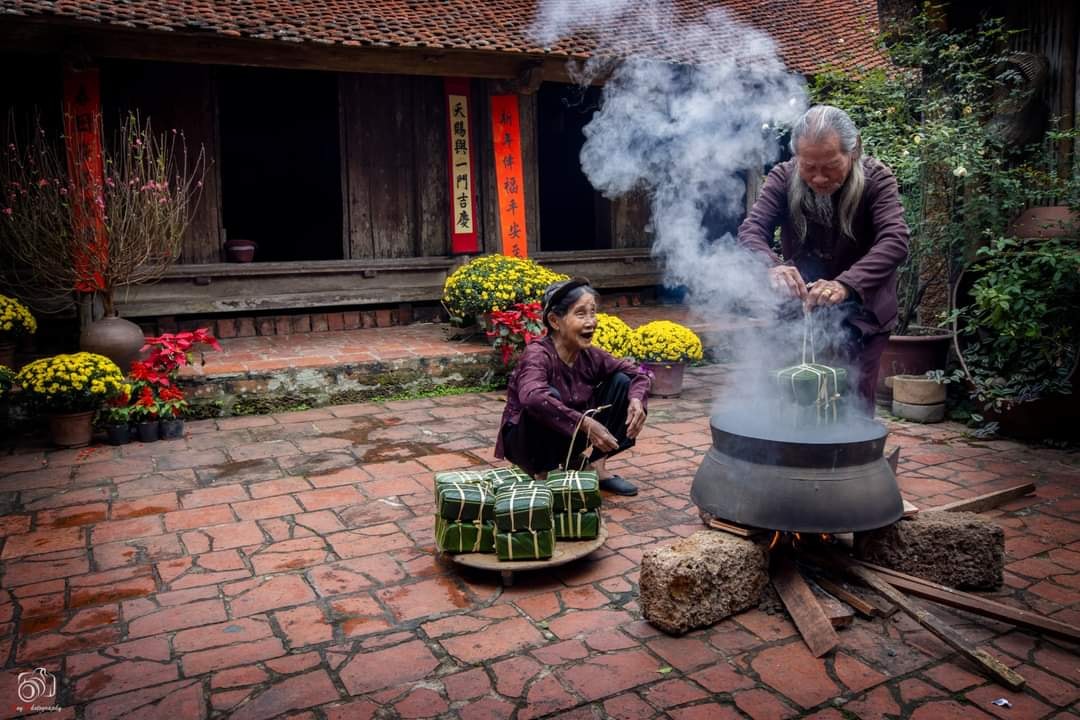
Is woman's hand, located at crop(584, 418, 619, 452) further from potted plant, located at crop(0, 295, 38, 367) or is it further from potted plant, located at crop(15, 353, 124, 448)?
potted plant, located at crop(0, 295, 38, 367)

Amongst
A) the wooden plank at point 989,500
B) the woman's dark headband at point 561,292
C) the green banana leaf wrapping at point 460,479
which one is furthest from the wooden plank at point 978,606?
the woman's dark headband at point 561,292

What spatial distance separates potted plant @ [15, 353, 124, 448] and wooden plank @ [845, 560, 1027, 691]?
5074 millimetres

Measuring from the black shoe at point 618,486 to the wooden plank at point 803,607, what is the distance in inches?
53.2

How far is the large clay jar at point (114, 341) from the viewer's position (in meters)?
6.67

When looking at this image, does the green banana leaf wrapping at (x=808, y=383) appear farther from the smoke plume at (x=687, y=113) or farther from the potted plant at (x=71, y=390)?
the potted plant at (x=71, y=390)

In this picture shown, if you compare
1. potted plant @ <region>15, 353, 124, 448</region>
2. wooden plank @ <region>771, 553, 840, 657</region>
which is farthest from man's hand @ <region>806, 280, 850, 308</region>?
potted plant @ <region>15, 353, 124, 448</region>

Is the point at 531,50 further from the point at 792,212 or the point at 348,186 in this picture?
the point at 792,212

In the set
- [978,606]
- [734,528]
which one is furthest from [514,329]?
[978,606]

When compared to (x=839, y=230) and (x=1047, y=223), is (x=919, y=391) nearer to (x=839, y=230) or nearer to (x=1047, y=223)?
(x=1047, y=223)

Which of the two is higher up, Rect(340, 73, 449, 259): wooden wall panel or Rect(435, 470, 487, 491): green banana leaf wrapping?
Rect(340, 73, 449, 259): wooden wall panel

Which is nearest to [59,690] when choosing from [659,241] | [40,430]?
[40,430]

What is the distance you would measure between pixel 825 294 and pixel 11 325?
6.51 metres

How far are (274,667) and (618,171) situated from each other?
11.2m

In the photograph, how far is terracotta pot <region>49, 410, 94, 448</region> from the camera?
19.1ft
